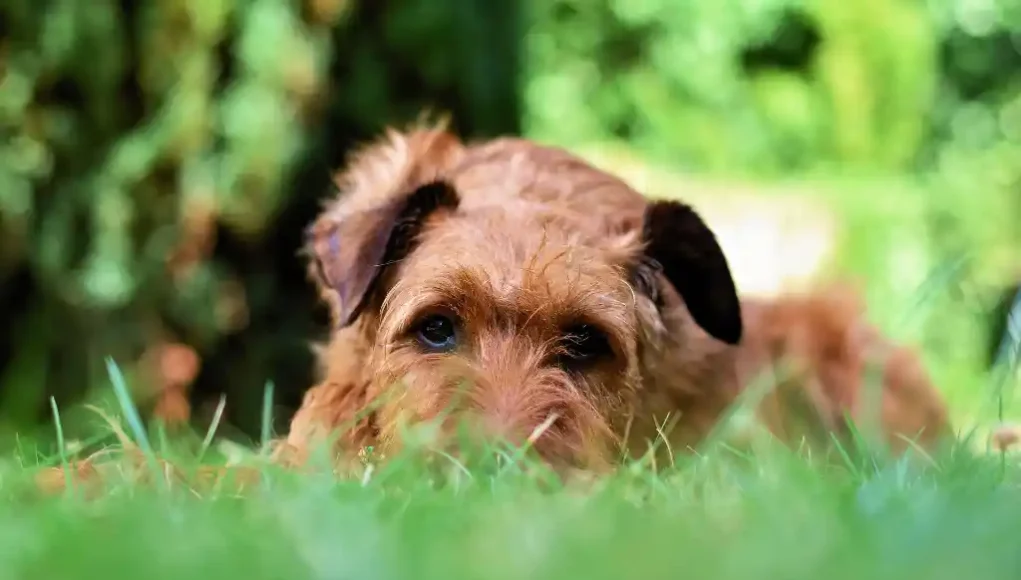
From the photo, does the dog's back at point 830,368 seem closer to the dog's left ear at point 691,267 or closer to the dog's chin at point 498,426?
the dog's left ear at point 691,267

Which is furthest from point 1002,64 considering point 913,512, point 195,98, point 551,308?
point 913,512

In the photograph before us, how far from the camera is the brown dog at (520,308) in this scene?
2902 millimetres

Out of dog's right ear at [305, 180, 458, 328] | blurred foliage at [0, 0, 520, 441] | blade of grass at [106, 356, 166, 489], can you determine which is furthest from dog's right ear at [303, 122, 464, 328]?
blurred foliage at [0, 0, 520, 441]

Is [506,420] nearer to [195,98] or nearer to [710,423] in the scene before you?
[710,423]

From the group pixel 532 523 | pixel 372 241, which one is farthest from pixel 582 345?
pixel 532 523

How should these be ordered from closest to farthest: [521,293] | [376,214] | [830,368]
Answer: [521,293] < [376,214] < [830,368]

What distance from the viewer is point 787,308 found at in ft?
15.3

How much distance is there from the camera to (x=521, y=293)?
2984mm

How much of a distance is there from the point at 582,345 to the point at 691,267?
1.83ft

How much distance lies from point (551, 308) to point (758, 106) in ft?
33.7

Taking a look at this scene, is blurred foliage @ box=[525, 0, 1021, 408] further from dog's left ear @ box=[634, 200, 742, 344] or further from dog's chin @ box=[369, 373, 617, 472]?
dog's chin @ box=[369, 373, 617, 472]

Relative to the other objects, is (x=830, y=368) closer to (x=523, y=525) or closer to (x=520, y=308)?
(x=520, y=308)

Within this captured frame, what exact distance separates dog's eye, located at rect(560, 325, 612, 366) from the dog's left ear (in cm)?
36

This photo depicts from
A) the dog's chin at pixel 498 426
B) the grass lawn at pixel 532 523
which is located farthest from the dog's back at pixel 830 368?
the grass lawn at pixel 532 523
